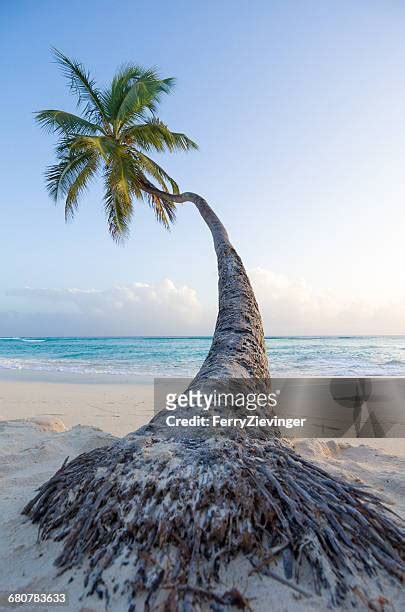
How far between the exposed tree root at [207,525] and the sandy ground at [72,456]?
0.09 meters

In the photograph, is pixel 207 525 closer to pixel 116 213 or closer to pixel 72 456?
pixel 72 456

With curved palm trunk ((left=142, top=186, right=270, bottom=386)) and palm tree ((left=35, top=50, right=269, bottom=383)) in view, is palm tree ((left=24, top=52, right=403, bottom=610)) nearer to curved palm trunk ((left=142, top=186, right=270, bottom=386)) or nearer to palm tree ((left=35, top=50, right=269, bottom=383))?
curved palm trunk ((left=142, top=186, right=270, bottom=386))

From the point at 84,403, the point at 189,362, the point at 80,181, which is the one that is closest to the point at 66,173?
the point at 80,181

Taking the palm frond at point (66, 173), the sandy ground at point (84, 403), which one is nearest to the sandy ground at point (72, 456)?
the sandy ground at point (84, 403)

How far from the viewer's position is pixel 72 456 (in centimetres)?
459

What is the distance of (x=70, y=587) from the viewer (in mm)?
1953

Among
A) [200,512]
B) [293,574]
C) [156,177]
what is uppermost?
[156,177]

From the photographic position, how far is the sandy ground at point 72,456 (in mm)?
1878

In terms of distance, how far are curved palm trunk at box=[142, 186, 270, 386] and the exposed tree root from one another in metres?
1.14

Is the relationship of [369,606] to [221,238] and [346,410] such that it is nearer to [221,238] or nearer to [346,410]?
[221,238]

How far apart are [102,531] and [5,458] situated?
121 inches

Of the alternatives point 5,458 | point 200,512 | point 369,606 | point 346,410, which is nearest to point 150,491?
point 200,512

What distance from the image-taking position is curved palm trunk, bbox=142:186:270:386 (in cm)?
363

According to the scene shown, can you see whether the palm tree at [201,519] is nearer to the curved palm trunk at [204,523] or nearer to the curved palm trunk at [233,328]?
the curved palm trunk at [204,523]
